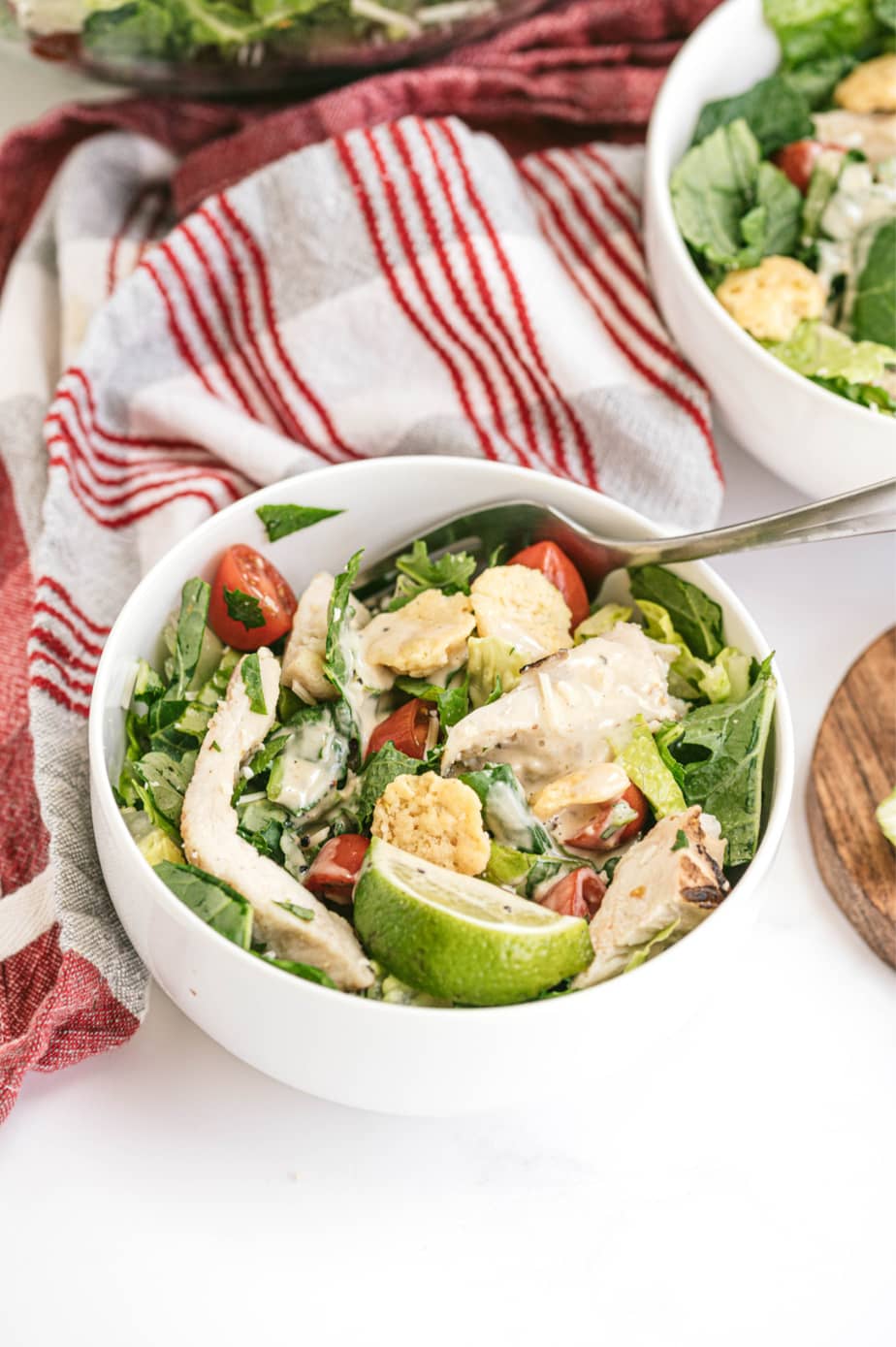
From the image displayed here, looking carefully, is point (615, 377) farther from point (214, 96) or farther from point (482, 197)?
point (214, 96)

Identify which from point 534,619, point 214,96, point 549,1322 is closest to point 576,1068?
point 549,1322

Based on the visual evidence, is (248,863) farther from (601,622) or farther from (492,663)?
(601,622)

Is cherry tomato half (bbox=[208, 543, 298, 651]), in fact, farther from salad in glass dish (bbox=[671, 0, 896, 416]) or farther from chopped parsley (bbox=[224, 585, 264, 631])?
salad in glass dish (bbox=[671, 0, 896, 416])

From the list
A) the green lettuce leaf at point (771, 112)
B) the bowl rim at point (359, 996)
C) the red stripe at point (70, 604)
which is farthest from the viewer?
the green lettuce leaf at point (771, 112)

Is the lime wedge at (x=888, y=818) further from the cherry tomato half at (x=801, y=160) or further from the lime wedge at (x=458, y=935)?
the cherry tomato half at (x=801, y=160)

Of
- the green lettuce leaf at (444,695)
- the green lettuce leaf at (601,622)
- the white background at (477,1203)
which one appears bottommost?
the white background at (477,1203)

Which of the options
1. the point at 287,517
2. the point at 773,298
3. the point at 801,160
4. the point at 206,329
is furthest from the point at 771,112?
the point at 287,517

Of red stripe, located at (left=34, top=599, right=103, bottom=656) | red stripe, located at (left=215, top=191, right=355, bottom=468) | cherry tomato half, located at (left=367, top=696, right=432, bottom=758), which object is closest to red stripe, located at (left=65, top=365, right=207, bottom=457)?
red stripe, located at (left=215, top=191, right=355, bottom=468)

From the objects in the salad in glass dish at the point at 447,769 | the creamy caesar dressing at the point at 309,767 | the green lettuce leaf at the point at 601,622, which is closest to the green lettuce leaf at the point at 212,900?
the salad in glass dish at the point at 447,769
